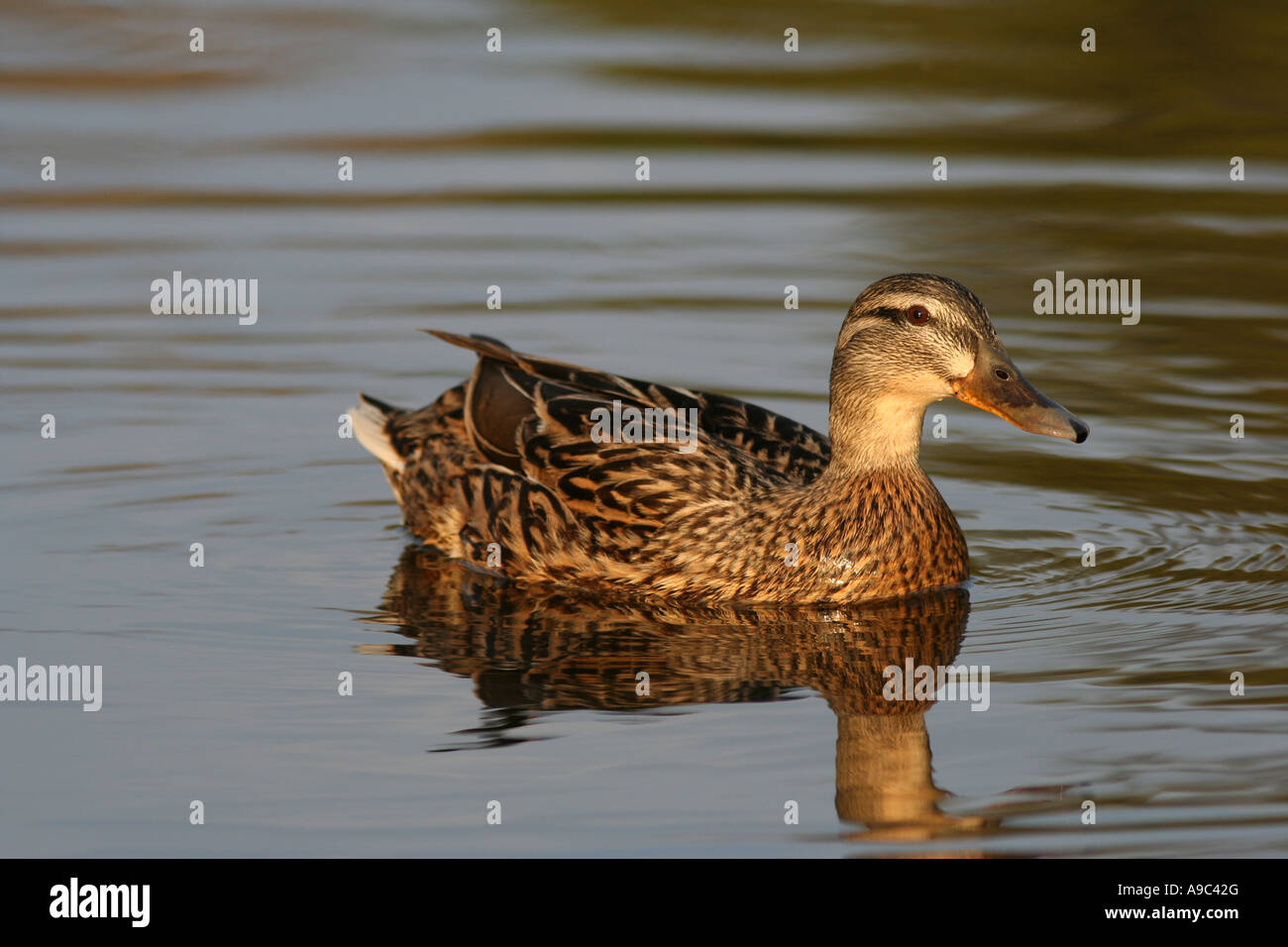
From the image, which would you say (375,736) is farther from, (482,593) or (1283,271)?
(1283,271)

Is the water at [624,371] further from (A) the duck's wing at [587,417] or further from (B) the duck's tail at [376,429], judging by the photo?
(A) the duck's wing at [587,417]

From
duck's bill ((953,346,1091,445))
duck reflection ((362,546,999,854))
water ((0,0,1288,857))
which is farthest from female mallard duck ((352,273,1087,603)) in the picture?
water ((0,0,1288,857))

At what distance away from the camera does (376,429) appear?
12.0 meters

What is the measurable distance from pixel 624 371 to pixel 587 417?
2872 mm

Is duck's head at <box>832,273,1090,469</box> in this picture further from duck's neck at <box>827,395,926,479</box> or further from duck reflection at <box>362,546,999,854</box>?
duck reflection at <box>362,546,999,854</box>

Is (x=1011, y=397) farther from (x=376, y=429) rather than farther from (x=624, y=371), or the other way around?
(x=624, y=371)

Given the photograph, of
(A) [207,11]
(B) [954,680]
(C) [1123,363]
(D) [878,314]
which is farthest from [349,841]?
(A) [207,11]

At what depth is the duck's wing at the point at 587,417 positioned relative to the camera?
34.6 feet

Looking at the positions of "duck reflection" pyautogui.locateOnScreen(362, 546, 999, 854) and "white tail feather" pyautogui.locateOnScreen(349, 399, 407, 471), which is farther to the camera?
"white tail feather" pyautogui.locateOnScreen(349, 399, 407, 471)

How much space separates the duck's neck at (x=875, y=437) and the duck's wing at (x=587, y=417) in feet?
1.65

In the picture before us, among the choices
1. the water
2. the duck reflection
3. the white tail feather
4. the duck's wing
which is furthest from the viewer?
the white tail feather

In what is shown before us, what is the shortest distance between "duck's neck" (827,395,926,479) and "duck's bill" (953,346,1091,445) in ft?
1.52

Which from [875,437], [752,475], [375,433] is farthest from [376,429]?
[875,437]

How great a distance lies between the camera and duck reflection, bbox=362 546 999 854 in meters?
7.93
